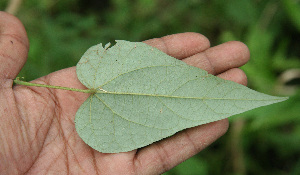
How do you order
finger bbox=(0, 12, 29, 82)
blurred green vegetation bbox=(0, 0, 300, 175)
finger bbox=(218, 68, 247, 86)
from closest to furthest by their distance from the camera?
finger bbox=(0, 12, 29, 82) → finger bbox=(218, 68, 247, 86) → blurred green vegetation bbox=(0, 0, 300, 175)

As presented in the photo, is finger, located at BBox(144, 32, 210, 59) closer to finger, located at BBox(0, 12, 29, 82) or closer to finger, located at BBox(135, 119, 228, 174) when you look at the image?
finger, located at BBox(135, 119, 228, 174)

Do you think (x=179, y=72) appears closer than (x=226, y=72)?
Yes

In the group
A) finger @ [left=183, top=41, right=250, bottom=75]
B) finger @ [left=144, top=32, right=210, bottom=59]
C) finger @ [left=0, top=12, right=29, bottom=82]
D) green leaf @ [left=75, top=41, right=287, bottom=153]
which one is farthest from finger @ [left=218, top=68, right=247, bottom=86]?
finger @ [left=0, top=12, right=29, bottom=82]

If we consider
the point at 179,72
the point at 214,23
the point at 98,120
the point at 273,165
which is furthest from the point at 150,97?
the point at 214,23

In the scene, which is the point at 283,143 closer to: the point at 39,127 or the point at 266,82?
the point at 266,82

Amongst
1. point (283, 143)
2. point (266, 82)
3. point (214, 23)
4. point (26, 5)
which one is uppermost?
point (26, 5)

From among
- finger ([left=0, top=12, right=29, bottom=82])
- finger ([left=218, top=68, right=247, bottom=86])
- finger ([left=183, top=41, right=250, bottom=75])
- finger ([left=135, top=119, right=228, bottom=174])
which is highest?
finger ([left=0, top=12, right=29, bottom=82])

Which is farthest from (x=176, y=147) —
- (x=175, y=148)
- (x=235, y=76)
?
(x=235, y=76)

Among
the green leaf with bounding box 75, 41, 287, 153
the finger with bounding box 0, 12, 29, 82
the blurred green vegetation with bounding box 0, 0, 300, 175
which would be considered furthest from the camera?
the blurred green vegetation with bounding box 0, 0, 300, 175
